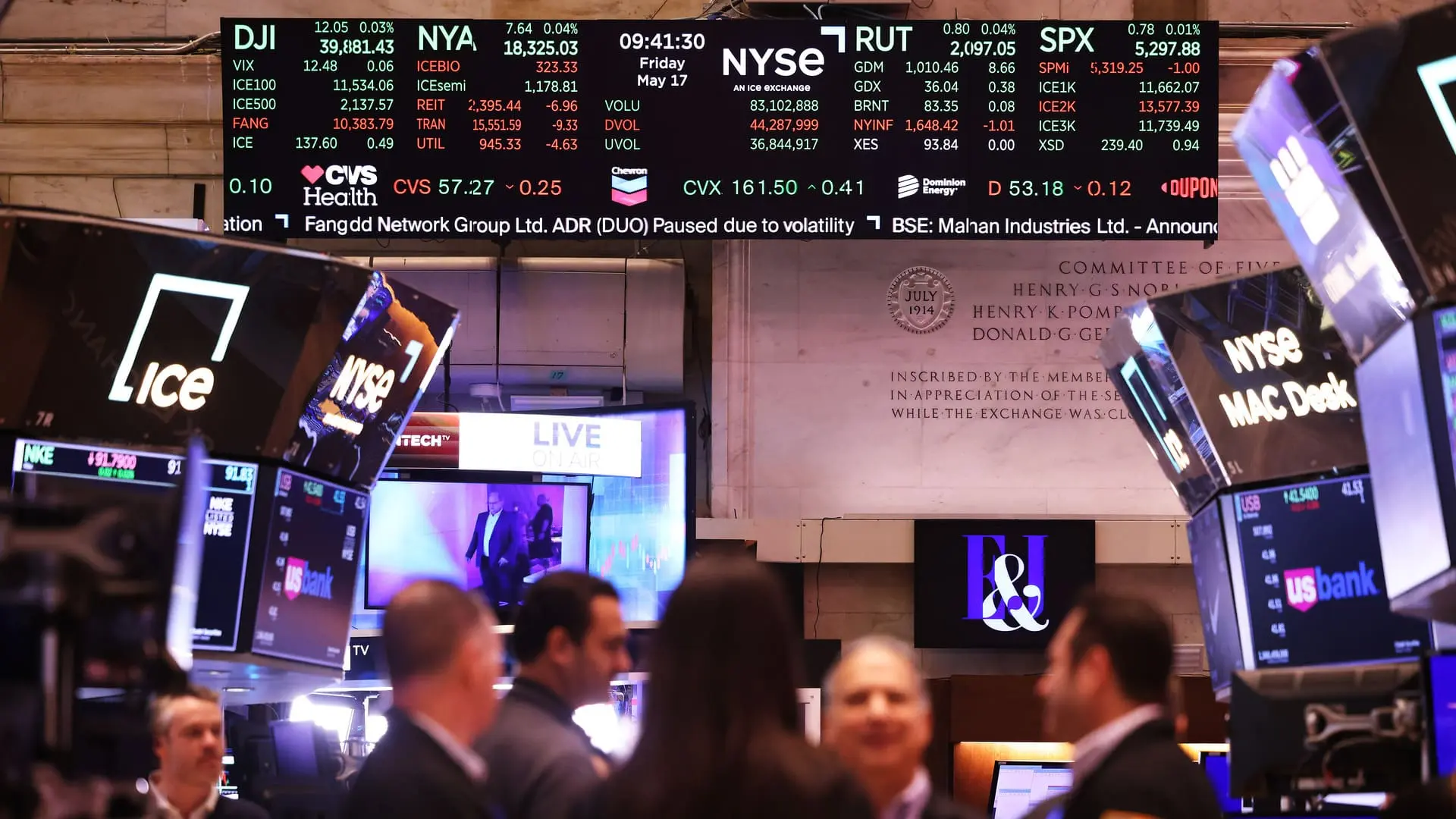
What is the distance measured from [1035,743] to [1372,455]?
6.56 m

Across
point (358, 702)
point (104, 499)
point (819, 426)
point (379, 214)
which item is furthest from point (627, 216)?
point (104, 499)

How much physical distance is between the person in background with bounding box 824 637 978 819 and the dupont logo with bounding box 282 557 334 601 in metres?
2.78

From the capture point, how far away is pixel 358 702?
9.83m

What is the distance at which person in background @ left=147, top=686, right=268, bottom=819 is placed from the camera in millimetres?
4668

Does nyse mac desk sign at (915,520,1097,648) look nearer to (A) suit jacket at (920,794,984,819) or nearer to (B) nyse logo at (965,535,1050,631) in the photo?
(B) nyse logo at (965,535,1050,631)

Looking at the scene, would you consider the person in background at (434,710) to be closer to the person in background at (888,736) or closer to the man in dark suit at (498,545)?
the person in background at (888,736)

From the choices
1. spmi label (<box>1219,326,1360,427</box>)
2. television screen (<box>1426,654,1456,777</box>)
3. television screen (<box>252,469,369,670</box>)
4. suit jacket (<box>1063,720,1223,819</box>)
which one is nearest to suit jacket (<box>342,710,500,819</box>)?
suit jacket (<box>1063,720,1223,819</box>)

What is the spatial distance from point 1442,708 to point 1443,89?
4.34 ft

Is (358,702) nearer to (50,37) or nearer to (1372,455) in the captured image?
(50,37)

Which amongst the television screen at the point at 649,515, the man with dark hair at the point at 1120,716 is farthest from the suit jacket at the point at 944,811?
the television screen at the point at 649,515

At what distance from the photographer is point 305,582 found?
5758 mm

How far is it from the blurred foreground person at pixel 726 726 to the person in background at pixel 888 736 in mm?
817

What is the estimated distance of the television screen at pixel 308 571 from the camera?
18.3ft

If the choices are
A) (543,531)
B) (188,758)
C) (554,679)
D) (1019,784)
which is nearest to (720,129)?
(543,531)
